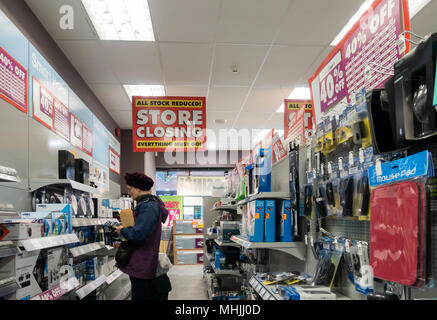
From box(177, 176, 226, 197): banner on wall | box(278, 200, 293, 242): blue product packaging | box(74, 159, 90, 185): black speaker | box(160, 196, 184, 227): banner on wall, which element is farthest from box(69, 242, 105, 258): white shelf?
box(177, 176, 226, 197): banner on wall

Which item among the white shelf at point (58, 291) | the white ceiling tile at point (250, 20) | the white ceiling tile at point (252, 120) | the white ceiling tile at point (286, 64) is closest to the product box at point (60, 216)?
the white shelf at point (58, 291)

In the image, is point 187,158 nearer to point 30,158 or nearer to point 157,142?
point 157,142

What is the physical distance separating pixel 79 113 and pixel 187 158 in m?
6.90

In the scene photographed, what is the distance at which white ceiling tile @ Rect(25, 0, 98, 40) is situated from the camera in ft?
11.7

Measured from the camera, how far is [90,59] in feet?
15.9

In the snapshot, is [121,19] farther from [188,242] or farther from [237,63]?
[188,242]

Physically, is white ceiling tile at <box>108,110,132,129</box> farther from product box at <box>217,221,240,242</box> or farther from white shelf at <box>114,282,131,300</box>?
product box at <box>217,221,240,242</box>

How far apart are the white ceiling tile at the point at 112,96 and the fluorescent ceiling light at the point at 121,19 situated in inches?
65.2

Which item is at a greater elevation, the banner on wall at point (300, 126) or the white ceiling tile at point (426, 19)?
the white ceiling tile at point (426, 19)

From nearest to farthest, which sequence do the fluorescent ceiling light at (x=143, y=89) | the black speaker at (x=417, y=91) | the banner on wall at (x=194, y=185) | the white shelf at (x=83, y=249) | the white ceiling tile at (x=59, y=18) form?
1. the black speaker at (x=417, y=91)
2. the white shelf at (x=83, y=249)
3. the white ceiling tile at (x=59, y=18)
4. the fluorescent ceiling light at (x=143, y=89)
5. the banner on wall at (x=194, y=185)

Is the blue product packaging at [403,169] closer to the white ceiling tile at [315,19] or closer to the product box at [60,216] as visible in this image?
the product box at [60,216]

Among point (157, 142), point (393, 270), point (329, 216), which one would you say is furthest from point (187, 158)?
point (393, 270)

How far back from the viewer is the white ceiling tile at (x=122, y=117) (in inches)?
292
